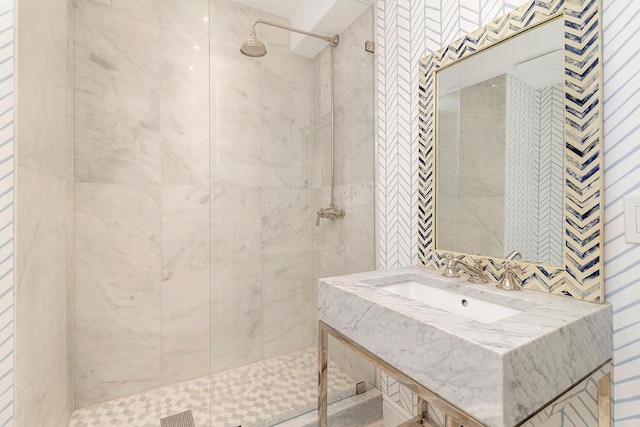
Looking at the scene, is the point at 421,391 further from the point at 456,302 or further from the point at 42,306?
the point at 42,306

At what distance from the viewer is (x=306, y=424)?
4.56 feet

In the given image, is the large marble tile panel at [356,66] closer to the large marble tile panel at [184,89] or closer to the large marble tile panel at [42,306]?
the large marble tile panel at [184,89]

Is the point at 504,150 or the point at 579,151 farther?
the point at 504,150

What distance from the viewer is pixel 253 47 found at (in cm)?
176

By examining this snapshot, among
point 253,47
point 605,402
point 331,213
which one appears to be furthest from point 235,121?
point 605,402

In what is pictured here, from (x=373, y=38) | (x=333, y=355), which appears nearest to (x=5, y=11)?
(x=373, y=38)

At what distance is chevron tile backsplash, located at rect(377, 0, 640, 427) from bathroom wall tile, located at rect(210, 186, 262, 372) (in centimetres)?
80

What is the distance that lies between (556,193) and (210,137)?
1.64 meters

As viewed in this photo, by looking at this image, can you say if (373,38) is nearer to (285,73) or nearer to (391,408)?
(285,73)

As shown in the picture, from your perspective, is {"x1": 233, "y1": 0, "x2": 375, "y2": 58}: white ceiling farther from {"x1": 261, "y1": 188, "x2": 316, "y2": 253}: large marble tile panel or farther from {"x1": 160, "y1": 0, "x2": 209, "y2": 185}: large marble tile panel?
{"x1": 261, "y1": 188, "x2": 316, "y2": 253}: large marble tile panel

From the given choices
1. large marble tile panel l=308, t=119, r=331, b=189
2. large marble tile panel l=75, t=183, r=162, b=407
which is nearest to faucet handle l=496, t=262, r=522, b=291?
large marble tile panel l=308, t=119, r=331, b=189

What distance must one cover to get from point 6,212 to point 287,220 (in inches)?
50.2

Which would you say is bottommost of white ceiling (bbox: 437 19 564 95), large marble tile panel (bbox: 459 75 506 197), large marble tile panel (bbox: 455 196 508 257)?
large marble tile panel (bbox: 455 196 508 257)

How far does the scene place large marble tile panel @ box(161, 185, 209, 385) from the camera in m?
1.75
